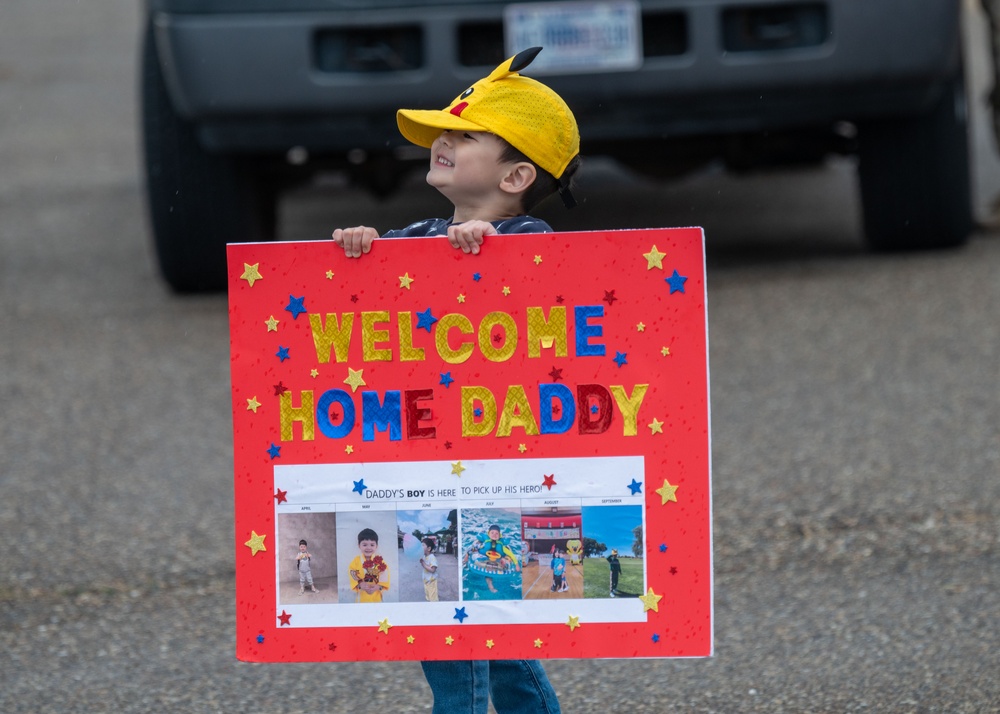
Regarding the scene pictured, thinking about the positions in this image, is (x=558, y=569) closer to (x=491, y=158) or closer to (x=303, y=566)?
(x=303, y=566)

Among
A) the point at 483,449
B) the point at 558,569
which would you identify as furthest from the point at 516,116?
the point at 558,569

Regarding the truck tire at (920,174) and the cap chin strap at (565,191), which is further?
the truck tire at (920,174)

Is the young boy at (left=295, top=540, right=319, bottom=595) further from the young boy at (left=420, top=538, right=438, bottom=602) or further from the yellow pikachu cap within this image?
the yellow pikachu cap

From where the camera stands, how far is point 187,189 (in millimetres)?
5250

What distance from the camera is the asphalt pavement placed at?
2674 millimetres

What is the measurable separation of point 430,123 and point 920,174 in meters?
3.64

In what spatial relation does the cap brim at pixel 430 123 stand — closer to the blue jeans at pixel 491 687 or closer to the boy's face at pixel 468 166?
the boy's face at pixel 468 166

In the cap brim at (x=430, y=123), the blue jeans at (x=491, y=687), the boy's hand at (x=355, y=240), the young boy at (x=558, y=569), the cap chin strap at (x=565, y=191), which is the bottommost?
the blue jeans at (x=491, y=687)

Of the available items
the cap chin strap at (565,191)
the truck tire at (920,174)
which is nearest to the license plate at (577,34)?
the truck tire at (920,174)

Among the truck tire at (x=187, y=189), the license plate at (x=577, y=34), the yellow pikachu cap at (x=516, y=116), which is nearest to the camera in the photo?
the yellow pikachu cap at (x=516, y=116)

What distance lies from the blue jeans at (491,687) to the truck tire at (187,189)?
10.6 ft

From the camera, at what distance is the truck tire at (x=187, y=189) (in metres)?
5.22

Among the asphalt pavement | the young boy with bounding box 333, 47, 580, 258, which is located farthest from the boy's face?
the asphalt pavement

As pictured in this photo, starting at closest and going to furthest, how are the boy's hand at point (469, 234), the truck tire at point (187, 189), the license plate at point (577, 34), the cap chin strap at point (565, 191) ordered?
the boy's hand at point (469, 234)
the cap chin strap at point (565, 191)
the license plate at point (577, 34)
the truck tire at point (187, 189)
